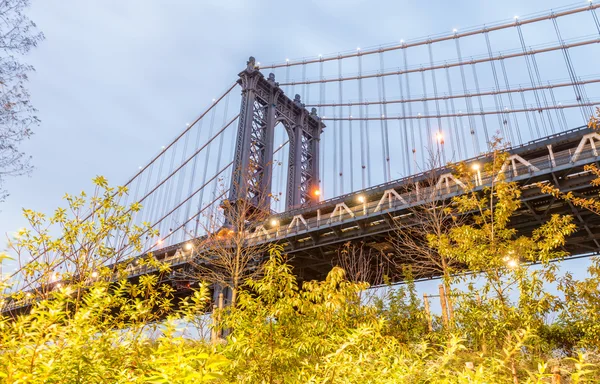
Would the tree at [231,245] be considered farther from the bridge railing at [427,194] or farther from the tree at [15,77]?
the tree at [15,77]

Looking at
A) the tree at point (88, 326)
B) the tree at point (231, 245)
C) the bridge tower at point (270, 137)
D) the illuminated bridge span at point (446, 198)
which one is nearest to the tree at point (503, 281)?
the tree at point (88, 326)

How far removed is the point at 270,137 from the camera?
36.1 metres

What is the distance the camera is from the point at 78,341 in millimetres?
3383

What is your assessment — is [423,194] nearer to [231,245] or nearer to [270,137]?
[231,245]

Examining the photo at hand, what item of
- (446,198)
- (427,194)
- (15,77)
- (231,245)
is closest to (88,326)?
(15,77)

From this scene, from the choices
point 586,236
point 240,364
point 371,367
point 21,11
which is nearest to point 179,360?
point 371,367

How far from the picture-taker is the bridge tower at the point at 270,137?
33.9m

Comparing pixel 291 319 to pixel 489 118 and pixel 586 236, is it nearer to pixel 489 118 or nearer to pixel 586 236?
pixel 586 236

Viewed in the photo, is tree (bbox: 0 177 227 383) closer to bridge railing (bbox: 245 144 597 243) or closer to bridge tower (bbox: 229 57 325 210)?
bridge railing (bbox: 245 144 597 243)

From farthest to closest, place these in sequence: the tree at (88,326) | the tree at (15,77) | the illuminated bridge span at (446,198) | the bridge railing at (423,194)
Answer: the illuminated bridge span at (446,198) → the bridge railing at (423,194) → the tree at (15,77) → the tree at (88,326)

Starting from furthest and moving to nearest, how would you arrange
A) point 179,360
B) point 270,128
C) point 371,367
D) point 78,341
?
1. point 270,128
2. point 371,367
3. point 78,341
4. point 179,360

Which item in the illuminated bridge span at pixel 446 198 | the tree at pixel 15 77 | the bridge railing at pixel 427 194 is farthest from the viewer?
the illuminated bridge span at pixel 446 198

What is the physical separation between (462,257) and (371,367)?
4.96m

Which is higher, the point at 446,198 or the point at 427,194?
the point at 427,194
